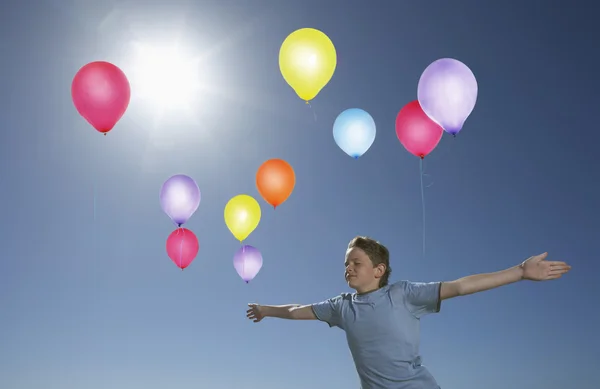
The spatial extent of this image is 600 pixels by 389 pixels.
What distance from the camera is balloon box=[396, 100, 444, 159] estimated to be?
26.5 ft

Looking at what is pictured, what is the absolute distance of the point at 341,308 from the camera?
394cm

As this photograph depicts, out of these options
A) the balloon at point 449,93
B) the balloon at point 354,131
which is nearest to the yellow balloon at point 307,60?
the balloon at point 354,131

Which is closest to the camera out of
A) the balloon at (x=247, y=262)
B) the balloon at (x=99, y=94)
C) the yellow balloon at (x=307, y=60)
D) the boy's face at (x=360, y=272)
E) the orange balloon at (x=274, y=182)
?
the boy's face at (x=360, y=272)

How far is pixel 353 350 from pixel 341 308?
271 millimetres

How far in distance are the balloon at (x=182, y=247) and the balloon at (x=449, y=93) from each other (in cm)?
450

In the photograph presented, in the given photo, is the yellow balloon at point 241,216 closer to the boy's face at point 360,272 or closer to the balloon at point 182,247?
the balloon at point 182,247

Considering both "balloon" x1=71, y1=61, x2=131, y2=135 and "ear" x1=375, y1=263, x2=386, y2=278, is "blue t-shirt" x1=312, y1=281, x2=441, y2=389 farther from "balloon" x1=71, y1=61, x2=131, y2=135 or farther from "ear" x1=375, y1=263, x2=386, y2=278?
"balloon" x1=71, y1=61, x2=131, y2=135

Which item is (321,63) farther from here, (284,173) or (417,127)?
(284,173)

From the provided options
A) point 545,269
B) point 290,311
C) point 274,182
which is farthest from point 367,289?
point 274,182

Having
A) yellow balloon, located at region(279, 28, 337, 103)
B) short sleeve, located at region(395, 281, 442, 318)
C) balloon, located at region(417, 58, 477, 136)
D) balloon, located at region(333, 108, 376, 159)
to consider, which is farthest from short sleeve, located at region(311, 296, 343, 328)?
balloon, located at region(333, 108, 376, 159)

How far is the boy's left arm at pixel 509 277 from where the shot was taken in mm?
3252

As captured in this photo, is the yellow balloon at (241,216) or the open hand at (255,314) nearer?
the open hand at (255,314)

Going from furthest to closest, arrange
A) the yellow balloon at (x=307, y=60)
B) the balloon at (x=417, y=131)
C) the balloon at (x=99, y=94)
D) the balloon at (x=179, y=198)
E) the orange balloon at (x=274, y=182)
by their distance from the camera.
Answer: the orange balloon at (x=274, y=182) → the balloon at (x=179, y=198) → the balloon at (x=417, y=131) → the yellow balloon at (x=307, y=60) → the balloon at (x=99, y=94)

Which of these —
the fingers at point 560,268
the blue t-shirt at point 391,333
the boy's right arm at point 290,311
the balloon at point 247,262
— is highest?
the balloon at point 247,262
